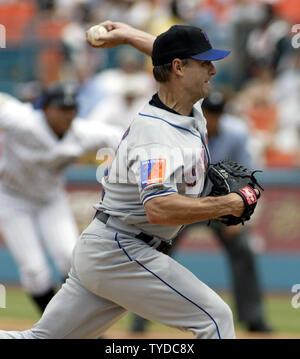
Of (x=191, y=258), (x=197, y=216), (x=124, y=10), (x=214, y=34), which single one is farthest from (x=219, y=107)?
(x=124, y=10)

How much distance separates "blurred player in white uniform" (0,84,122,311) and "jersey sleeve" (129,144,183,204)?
9.96ft

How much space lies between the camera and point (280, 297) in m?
9.91

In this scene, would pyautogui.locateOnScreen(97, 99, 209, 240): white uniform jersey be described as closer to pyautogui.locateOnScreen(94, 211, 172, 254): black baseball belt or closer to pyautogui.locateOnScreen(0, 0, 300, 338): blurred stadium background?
pyautogui.locateOnScreen(94, 211, 172, 254): black baseball belt

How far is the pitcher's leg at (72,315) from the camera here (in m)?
4.33

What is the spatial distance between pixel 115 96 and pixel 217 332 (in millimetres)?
8210

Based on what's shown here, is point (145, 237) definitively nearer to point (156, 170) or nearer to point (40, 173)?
point (156, 170)

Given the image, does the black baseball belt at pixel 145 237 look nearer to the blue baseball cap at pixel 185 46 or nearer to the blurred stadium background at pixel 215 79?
the blue baseball cap at pixel 185 46

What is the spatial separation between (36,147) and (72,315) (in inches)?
124

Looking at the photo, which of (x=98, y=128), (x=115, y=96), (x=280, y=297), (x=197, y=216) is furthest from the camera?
(x=115, y=96)

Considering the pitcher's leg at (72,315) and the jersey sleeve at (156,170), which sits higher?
the jersey sleeve at (156,170)

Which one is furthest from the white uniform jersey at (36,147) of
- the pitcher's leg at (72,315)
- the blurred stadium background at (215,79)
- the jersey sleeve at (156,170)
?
the jersey sleeve at (156,170)

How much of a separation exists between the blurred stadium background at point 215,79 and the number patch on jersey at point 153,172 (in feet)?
14.7

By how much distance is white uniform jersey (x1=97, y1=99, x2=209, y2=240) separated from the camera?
3990 millimetres

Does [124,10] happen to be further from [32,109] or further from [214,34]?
[32,109]
